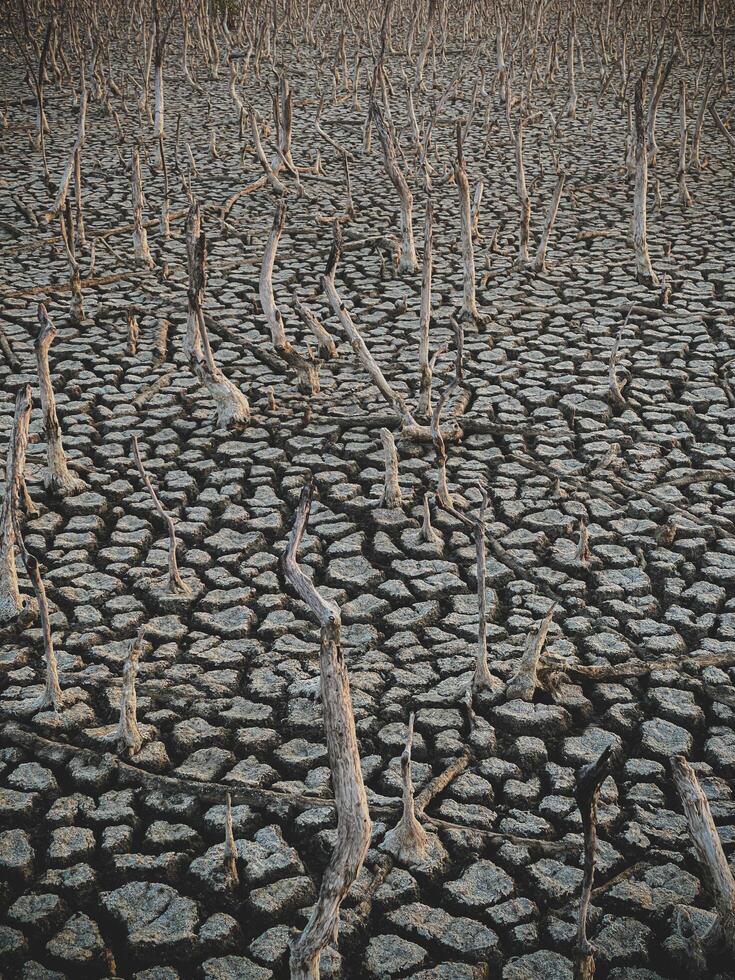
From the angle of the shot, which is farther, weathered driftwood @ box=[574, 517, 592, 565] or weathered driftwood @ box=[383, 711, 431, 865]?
weathered driftwood @ box=[574, 517, 592, 565]

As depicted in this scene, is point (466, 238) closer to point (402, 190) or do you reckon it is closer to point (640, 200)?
point (402, 190)

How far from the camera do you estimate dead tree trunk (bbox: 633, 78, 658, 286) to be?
4891 millimetres

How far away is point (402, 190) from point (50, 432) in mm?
2339

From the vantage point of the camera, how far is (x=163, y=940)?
179 centimetres

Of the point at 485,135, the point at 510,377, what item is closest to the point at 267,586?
the point at 510,377

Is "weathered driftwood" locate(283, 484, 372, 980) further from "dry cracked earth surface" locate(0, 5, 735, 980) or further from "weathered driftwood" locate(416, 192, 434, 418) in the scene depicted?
"weathered driftwood" locate(416, 192, 434, 418)

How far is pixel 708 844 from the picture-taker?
64.8 inches

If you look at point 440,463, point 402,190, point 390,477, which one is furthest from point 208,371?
point 402,190

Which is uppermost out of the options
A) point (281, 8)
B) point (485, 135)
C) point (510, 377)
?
point (281, 8)

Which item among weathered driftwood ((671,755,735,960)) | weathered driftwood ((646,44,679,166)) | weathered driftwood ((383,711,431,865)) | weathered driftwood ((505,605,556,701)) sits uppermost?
weathered driftwood ((646,44,679,166))

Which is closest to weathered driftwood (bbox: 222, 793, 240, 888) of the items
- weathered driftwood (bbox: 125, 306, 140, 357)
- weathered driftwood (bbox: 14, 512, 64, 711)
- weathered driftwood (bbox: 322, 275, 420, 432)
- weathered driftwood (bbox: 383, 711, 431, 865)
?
weathered driftwood (bbox: 383, 711, 431, 865)

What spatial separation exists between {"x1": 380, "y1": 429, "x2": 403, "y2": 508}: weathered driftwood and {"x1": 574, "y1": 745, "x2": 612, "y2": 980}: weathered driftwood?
1701 mm

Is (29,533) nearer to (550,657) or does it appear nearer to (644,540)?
(550,657)

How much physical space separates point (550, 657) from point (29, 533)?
1661 millimetres
